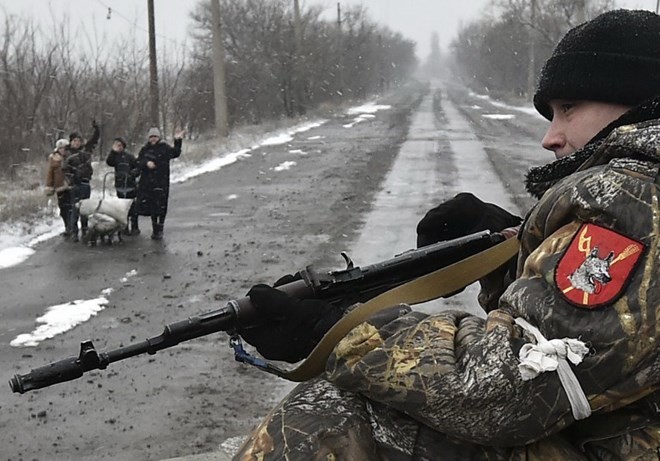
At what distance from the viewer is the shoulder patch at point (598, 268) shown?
49.4 inches

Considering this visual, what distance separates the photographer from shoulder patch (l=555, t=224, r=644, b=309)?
4.11 feet

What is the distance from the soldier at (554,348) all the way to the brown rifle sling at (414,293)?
44 mm

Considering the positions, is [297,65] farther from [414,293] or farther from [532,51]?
[414,293]

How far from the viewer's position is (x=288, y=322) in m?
1.66

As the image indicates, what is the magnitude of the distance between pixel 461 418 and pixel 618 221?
0.39 m

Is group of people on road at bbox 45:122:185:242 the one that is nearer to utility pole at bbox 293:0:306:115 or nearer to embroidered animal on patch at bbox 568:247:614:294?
embroidered animal on patch at bbox 568:247:614:294

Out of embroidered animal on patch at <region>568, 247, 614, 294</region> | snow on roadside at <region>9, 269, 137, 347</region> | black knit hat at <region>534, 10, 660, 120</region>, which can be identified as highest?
black knit hat at <region>534, 10, 660, 120</region>

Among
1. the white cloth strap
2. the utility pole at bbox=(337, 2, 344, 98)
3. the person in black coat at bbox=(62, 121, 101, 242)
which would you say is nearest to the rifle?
the white cloth strap

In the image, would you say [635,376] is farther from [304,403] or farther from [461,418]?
[304,403]

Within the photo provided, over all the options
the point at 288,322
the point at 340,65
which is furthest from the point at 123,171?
the point at 340,65

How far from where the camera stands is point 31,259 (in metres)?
10.2

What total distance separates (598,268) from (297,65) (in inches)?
1561

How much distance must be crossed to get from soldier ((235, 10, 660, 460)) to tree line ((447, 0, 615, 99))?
3492 cm

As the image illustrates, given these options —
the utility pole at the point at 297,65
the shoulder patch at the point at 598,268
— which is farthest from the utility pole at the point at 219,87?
the shoulder patch at the point at 598,268
